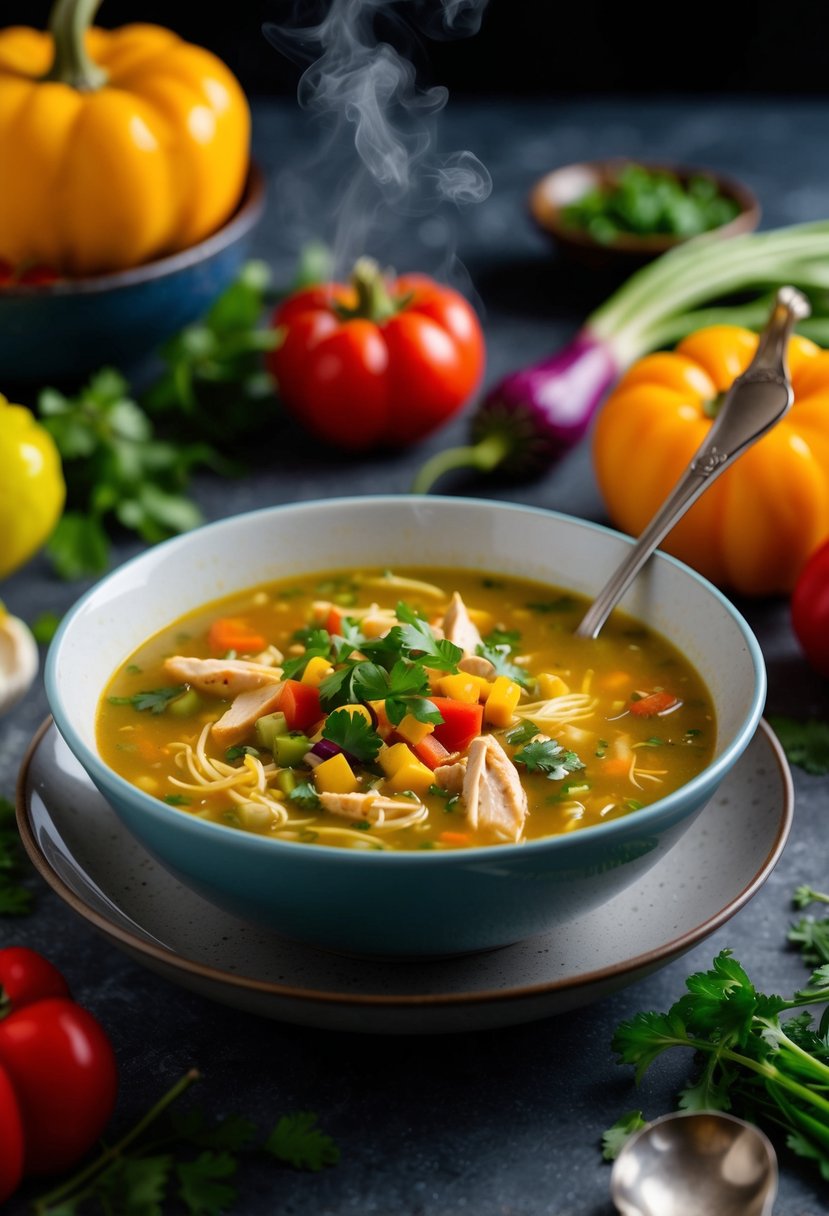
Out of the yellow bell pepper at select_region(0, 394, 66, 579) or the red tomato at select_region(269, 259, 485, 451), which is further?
the red tomato at select_region(269, 259, 485, 451)

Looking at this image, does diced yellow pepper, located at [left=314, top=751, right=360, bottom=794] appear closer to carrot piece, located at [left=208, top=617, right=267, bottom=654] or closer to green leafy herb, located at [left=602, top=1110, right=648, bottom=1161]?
carrot piece, located at [left=208, top=617, right=267, bottom=654]

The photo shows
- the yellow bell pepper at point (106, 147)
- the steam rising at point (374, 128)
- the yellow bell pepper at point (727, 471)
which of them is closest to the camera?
the yellow bell pepper at point (727, 471)

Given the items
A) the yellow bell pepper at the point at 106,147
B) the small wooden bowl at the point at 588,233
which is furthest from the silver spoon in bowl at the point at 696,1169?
the small wooden bowl at the point at 588,233

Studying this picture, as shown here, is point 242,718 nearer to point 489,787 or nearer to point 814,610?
point 489,787

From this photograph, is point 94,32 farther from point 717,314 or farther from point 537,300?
point 717,314

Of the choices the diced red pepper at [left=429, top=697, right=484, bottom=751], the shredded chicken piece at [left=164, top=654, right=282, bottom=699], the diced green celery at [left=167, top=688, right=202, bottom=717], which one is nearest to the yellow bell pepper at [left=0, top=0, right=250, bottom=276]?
the shredded chicken piece at [left=164, top=654, right=282, bottom=699]

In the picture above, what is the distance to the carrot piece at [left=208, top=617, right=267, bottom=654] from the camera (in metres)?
3.59

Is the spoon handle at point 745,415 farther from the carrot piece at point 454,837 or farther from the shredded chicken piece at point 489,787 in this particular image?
the carrot piece at point 454,837

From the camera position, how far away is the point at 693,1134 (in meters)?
2.43

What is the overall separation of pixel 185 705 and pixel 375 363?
2.48 m

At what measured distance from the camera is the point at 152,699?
332 cm

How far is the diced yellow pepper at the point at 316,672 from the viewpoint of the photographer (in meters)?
3.21

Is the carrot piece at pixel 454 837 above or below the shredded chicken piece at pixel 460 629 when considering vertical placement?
above

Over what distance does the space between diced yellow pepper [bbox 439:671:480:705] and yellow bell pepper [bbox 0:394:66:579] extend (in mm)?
1915
